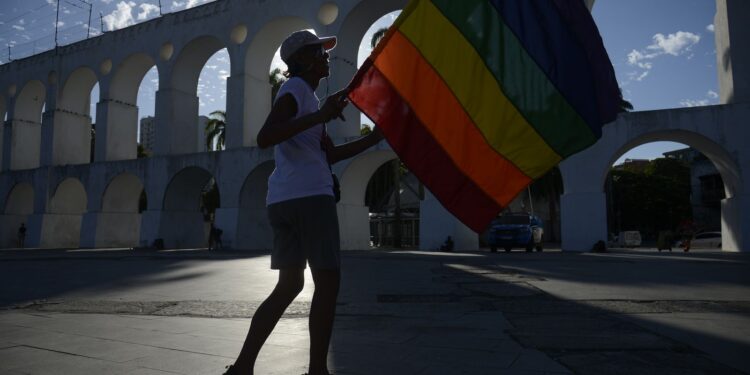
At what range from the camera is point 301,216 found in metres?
2.44

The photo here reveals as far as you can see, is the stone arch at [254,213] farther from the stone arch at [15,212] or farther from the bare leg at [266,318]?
the bare leg at [266,318]

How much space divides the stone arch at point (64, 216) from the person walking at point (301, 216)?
1206 inches

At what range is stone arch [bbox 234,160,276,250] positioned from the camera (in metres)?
22.2

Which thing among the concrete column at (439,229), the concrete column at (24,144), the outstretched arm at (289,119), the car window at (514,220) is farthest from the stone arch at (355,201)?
the concrete column at (24,144)

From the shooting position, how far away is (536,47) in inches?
142

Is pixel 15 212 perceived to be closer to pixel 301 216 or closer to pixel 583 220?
pixel 583 220

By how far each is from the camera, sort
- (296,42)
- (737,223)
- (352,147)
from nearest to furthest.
A: 1. (296,42)
2. (352,147)
3. (737,223)

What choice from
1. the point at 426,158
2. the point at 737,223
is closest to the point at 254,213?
the point at 737,223

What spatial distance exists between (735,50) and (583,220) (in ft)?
24.3

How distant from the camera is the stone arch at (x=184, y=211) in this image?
79.6 feet

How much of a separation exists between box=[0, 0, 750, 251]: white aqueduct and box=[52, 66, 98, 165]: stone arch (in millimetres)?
73

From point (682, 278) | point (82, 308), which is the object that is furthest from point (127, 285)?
point (682, 278)

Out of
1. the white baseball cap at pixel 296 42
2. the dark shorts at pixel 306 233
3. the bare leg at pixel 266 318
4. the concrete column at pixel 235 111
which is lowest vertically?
the bare leg at pixel 266 318

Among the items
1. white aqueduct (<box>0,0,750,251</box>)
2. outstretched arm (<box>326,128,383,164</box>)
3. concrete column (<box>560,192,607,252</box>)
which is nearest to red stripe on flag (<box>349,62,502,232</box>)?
outstretched arm (<box>326,128,383,164</box>)
